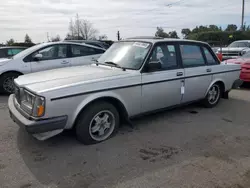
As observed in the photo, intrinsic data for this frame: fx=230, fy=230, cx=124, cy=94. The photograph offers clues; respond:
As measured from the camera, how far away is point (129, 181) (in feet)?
8.94

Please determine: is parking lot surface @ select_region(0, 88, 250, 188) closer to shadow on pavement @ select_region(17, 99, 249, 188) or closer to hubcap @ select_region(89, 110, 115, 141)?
shadow on pavement @ select_region(17, 99, 249, 188)

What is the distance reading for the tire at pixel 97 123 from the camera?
346 centimetres

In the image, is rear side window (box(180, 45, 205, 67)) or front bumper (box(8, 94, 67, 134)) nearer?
front bumper (box(8, 94, 67, 134))

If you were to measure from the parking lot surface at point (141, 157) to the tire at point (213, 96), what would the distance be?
2.80 ft

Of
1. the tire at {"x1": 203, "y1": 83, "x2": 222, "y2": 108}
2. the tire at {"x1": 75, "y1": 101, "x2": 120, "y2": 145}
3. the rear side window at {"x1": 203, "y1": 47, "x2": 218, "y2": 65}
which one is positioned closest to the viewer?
the tire at {"x1": 75, "y1": 101, "x2": 120, "y2": 145}

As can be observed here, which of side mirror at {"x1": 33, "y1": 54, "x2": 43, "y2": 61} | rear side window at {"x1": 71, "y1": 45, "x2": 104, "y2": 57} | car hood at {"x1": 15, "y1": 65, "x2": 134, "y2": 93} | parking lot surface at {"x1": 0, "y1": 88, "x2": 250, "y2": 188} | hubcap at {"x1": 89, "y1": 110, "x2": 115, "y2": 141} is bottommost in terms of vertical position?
parking lot surface at {"x1": 0, "y1": 88, "x2": 250, "y2": 188}

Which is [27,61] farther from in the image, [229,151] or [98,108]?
[229,151]

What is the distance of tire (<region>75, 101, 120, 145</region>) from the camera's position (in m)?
3.46

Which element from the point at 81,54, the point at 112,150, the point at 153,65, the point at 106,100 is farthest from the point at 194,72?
the point at 81,54

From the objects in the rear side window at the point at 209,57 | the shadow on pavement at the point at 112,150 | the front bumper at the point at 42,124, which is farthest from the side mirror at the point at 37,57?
the rear side window at the point at 209,57

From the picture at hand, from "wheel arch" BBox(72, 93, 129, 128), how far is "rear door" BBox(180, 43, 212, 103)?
Answer: 5.01 ft

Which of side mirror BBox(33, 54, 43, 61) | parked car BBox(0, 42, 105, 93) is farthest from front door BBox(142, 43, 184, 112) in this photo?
side mirror BBox(33, 54, 43, 61)

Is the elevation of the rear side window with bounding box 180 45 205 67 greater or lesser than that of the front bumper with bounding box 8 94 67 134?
greater

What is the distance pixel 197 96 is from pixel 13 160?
3785 mm
